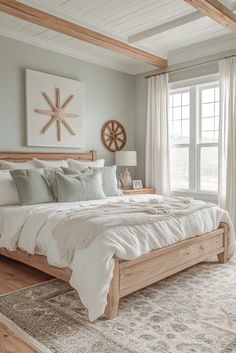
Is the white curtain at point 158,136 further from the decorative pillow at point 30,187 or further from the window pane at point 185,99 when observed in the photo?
the decorative pillow at point 30,187

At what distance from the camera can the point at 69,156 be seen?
4703 millimetres

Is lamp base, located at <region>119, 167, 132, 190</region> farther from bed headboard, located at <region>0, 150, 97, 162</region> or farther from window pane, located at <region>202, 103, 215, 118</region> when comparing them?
window pane, located at <region>202, 103, 215, 118</region>

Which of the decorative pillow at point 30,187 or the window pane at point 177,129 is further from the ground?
the window pane at point 177,129

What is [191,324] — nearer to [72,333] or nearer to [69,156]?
[72,333]

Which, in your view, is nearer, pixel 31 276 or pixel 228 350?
pixel 228 350

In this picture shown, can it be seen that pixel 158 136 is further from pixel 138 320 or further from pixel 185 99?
pixel 138 320

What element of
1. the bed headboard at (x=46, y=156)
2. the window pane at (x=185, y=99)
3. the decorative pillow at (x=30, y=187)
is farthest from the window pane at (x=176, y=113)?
the decorative pillow at (x=30, y=187)

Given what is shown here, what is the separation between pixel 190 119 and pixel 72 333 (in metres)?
3.80

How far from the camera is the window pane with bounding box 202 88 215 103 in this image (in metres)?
4.81

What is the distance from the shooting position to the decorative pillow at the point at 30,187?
3363 millimetres

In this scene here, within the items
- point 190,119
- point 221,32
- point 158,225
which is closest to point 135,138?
point 190,119

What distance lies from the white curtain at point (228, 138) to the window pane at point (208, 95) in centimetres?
38

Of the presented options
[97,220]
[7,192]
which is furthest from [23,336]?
[7,192]

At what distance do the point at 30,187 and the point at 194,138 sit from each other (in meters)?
2.73
